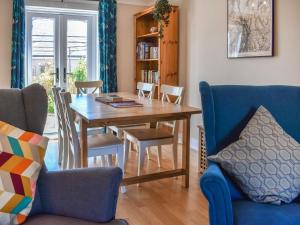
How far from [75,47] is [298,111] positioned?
4.12 meters

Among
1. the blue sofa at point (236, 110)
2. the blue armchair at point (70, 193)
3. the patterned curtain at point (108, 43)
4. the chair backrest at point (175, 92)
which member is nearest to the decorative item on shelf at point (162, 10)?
the chair backrest at point (175, 92)

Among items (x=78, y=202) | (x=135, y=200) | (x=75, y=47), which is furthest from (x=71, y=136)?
(x=75, y=47)

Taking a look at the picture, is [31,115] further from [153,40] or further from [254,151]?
[153,40]

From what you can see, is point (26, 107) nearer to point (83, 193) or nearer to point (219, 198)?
point (83, 193)

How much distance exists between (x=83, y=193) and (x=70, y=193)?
0.06 m

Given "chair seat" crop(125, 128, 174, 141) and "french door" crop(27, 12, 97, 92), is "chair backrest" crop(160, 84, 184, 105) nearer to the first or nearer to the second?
"chair seat" crop(125, 128, 174, 141)

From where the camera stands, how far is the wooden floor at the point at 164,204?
2.41 metres

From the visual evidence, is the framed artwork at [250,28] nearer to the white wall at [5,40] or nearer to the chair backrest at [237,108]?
the chair backrest at [237,108]

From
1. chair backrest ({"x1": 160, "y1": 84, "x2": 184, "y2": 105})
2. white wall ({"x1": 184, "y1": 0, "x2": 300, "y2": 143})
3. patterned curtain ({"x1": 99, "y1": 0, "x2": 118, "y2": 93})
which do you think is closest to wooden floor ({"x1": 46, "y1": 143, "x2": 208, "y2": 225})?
chair backrest ({"x1": 160, "y1": 84, "x2": 184, "y2": 105})

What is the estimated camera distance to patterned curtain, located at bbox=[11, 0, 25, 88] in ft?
15.2

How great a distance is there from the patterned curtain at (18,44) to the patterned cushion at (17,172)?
360 cm

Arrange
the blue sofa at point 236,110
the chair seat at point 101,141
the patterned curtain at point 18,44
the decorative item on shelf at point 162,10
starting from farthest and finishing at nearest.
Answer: the patterned curtain at point 18,44 → the decorative item on shelf at point 162,10 → the chair seat at point 101,141 → the blue sofa at point 236,110

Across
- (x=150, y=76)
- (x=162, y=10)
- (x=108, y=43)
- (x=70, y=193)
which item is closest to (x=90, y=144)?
(x=70, y=193)

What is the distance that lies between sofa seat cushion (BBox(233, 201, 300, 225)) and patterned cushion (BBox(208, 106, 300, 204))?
0.18ft
